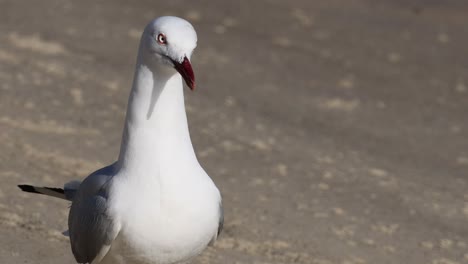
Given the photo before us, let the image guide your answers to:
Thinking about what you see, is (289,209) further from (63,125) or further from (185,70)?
(185,70)

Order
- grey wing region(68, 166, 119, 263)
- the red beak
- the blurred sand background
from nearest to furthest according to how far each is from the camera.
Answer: the red beak < grey wing region(68, 166, 119, 263) < the blurred sand background

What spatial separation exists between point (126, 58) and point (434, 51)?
3.68m

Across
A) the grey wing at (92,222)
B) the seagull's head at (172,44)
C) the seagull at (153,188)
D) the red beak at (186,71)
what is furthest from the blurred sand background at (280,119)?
the red beak at (186,71)

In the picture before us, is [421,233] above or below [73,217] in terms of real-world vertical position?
above

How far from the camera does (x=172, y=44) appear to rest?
4246 mm

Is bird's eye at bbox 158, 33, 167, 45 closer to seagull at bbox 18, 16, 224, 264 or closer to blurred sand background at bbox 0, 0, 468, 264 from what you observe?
seagull at bbox 18, 16, 224, 264

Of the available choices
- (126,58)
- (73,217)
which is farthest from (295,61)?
(73,217)

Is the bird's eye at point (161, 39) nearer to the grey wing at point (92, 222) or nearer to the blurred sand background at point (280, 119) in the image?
the grey wing at point (92, 222)

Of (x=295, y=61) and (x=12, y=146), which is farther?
(x=295, y=61)

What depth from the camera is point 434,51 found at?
11.9 meters

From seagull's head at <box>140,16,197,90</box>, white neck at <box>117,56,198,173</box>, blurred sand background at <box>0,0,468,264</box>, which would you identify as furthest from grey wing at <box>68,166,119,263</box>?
blurred sand background at <box>0,0,468,264</box>

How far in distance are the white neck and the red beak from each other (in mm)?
232

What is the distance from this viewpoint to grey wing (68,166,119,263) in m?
4.45

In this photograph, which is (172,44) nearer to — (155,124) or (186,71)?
(186,71)
